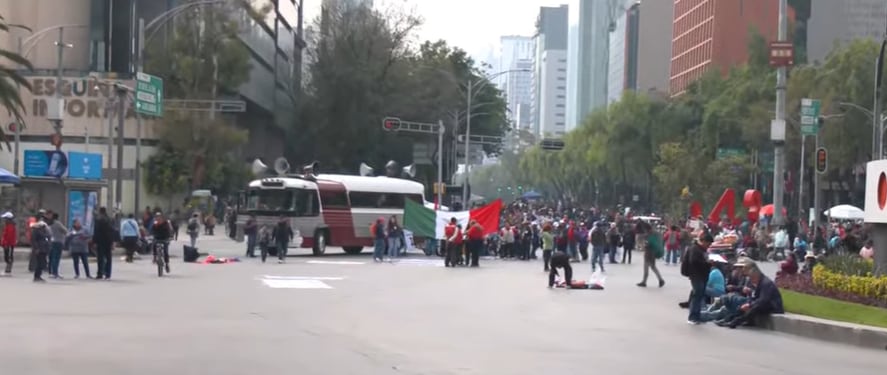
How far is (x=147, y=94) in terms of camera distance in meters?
43.3

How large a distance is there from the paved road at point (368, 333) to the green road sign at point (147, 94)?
39.5ft

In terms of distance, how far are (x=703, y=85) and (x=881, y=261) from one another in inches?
2996

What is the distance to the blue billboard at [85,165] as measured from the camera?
4669 centimetres

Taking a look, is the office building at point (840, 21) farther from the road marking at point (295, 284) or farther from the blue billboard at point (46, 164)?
the road marking at point (295, 284)

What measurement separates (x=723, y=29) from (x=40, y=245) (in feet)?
320

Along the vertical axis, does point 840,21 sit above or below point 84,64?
above

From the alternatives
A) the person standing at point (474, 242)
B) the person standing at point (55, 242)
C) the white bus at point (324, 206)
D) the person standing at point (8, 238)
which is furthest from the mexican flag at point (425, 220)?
the person standing at point (55, 242)

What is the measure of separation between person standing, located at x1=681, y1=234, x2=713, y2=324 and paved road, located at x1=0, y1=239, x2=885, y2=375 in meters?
0.34

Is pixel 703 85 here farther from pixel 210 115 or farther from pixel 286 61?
pixel 210 115

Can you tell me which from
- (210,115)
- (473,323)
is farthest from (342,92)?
(473,323)

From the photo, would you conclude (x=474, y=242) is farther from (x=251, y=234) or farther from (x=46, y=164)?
(x=46, y=164)

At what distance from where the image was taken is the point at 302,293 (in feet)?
90.3

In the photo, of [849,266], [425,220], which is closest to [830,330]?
[849,266]

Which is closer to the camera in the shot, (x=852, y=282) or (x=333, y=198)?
(x=852, y=282)
